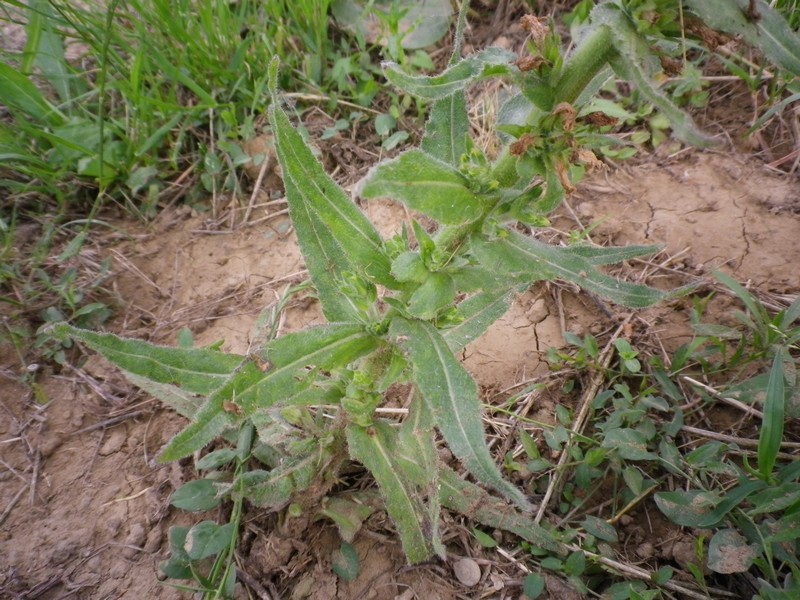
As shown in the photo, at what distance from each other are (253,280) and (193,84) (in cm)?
116

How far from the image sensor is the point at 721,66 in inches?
132

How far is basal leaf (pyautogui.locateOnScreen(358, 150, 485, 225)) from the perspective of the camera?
4.82 feet

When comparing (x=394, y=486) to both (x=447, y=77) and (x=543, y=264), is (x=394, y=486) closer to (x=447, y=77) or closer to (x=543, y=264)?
(x=543, y=264)

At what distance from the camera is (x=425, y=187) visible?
1562mm

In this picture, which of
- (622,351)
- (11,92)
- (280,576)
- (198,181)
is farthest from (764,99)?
(11,92)

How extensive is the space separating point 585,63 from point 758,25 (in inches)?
15.5

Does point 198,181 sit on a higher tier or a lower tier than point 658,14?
lower

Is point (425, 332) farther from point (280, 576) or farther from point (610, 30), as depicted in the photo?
point (280, 576)

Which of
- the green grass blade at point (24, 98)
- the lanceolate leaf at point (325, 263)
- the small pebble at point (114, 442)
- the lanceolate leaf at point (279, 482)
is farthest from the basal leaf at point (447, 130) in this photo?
the green grass blade at point (24, 98)

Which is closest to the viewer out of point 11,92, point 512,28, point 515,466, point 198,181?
point 515,466

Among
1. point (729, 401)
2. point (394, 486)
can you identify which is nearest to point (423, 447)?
point (394, 486)

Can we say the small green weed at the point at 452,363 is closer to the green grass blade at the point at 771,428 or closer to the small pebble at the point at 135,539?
the green grass blade at the point at 771,428

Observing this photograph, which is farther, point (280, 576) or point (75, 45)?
Answer: point (75, 45)

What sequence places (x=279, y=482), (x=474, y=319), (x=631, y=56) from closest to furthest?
(x=631, y=56) < (x=279, y=482) < (x=474, y=319)
